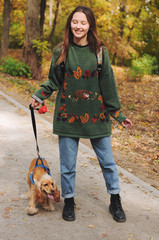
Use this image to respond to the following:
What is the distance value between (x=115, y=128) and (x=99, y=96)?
5.51 meters

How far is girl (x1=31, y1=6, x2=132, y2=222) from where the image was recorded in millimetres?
3256

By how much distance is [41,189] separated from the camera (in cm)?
339

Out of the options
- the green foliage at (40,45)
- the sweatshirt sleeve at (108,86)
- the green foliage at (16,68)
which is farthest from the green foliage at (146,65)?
the sweatshirt sleeve at (108,86)

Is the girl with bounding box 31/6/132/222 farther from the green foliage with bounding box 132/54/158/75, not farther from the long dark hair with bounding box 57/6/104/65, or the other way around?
the green foliage with bounding box 132/54/158/75

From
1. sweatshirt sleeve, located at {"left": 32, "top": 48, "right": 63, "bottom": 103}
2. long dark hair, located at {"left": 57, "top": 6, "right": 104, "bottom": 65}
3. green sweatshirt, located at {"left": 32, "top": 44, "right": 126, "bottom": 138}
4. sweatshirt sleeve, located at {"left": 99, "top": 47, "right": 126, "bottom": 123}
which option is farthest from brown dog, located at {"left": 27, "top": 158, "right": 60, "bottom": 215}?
long dark hair, located at {"left": 57, "top": 6, "right": 104, "bottom": 65}

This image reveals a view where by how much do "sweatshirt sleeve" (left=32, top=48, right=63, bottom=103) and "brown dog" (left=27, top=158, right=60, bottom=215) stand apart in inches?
31.6

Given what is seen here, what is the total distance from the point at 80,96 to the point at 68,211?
128 centimetres

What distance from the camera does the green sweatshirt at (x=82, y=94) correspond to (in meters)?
3.26

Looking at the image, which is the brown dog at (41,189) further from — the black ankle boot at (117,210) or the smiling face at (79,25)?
the smiling face at (79,25)

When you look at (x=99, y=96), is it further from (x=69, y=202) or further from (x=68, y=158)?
(x=69, y=202)

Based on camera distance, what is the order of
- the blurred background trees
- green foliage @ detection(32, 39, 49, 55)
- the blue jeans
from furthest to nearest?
1. the blurred background trees
2. green foliage @ detection(32, 39, 49, 55)
3. the blue jeans

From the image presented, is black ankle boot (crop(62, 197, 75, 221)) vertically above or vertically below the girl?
below

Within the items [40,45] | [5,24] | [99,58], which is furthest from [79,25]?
[5,24]

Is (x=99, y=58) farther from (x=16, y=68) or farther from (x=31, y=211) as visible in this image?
(x=16, y=68)
